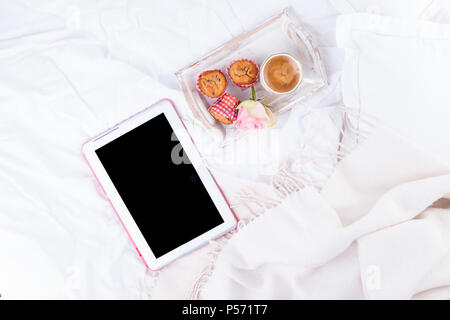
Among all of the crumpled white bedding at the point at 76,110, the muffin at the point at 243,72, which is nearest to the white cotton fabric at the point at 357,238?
the crumpled white bedding at the point at 76,110

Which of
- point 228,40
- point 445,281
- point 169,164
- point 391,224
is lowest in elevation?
point 445,281

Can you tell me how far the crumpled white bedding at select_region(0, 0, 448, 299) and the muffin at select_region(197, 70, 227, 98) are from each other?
62 mm

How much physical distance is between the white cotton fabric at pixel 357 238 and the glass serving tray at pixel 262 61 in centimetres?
17

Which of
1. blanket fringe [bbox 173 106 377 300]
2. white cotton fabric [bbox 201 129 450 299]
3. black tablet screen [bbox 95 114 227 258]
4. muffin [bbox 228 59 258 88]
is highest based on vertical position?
muffin [bbox 228 59 258 88]

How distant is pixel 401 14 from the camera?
69 centimetres

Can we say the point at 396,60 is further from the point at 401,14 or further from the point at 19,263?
the point at 19,263

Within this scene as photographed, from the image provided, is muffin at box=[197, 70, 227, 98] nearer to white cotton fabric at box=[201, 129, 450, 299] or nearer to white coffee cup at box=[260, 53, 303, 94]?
white coffee cup at box=[260, 53, 303, 94]

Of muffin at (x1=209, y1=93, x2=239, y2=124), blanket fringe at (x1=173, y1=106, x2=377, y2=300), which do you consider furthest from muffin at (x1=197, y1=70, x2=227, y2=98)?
blanket fringe at (x1=173, y1=106, x2=377, y2=300)

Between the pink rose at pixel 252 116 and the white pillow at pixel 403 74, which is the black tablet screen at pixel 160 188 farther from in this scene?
the white pillow at pixel 403 74

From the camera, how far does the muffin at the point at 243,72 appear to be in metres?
0.71

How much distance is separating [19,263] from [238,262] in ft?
1.62

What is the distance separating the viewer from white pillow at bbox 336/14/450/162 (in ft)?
2.01

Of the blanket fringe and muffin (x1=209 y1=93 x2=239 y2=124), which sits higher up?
muffin (x1=209 y1=93 x2=239 y2=124)
